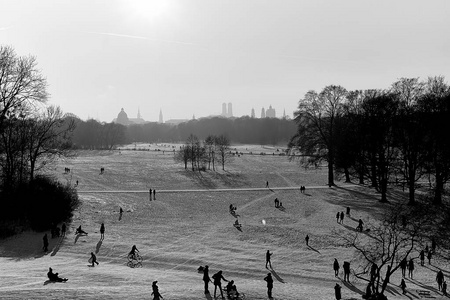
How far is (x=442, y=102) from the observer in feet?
126

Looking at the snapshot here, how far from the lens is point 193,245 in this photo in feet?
90.7

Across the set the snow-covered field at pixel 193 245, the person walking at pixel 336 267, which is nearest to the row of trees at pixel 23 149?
the snow-covered field at pixel 193 245

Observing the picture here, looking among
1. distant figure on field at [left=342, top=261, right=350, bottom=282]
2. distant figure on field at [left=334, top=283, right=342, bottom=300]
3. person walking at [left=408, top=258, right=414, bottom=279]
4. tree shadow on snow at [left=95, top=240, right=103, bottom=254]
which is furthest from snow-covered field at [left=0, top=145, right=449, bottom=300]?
distant figure on field at [left=334, top=283, right=342, bottom=300]

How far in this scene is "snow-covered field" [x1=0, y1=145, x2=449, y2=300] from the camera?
17797 millimetres

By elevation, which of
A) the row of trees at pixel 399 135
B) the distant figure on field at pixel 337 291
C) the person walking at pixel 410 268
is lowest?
the person walking at pixel 410 268

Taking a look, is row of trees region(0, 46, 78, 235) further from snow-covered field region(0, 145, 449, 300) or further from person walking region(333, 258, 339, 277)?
person walking region(333, 258, 339, 277)

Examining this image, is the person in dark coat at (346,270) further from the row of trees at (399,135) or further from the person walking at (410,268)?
the row of trees at (399,135)

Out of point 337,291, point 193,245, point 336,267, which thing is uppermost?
point 337,291

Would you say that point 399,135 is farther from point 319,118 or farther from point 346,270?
point 346,270

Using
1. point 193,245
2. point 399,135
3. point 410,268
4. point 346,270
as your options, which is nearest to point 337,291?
point 346,270

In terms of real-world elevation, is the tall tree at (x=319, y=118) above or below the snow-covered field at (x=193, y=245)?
above

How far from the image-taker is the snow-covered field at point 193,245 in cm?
1780

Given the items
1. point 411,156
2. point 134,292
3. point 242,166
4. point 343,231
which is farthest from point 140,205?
point 242,166

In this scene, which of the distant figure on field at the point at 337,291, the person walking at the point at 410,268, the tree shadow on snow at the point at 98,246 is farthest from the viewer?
the tree shadow on snow at the point at 98,246
